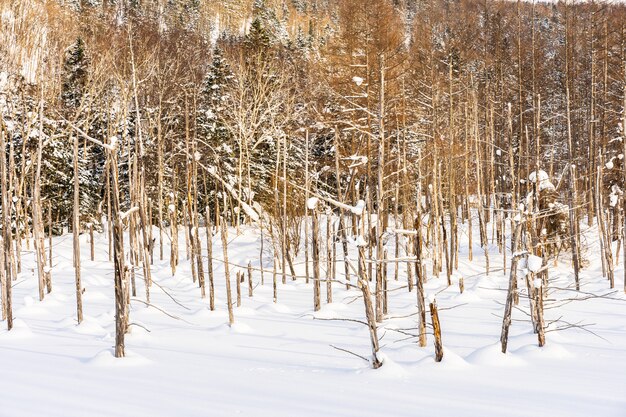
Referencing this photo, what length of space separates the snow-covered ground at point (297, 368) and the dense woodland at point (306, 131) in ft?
7.56

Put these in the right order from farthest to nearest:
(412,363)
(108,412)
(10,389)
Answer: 1. (412,363)
2. (10,389)
3. (108,412)

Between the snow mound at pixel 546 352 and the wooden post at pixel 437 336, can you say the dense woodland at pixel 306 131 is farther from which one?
the wooden post at pixel 437 336

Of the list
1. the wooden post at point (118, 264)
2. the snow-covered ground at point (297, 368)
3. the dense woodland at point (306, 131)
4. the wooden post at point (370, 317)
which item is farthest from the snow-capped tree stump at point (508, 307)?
the wooden post at point (118, 264)

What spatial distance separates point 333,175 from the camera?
80.9ft

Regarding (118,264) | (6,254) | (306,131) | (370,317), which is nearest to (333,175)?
(306,131)

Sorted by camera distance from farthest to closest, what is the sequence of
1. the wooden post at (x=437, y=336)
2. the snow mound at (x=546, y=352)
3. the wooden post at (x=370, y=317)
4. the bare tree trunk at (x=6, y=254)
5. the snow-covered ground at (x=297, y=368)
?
the bare tree trunk at (x=6, y=254), the snow mound at (x=546, y=352), the wooden post at (x=437, y=336), the wooden post at (x=370, y=317), the snow-covered ground at (x=297, y=368)

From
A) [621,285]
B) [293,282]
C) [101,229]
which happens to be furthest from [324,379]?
[101,229]

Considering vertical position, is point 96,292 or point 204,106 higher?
point 204,106

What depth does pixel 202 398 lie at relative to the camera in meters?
5.79

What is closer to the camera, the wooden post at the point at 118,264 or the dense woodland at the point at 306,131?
the wooden post at the point at 118,264

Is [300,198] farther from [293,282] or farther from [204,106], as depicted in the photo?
[204,106]

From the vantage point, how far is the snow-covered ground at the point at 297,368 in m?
5.40

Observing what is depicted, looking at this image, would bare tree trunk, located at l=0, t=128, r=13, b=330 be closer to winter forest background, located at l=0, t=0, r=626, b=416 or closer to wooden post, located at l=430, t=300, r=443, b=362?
winter forest background, located at l=0, t=0, r=626, b=416

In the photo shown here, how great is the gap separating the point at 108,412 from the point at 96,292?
11905 mm
